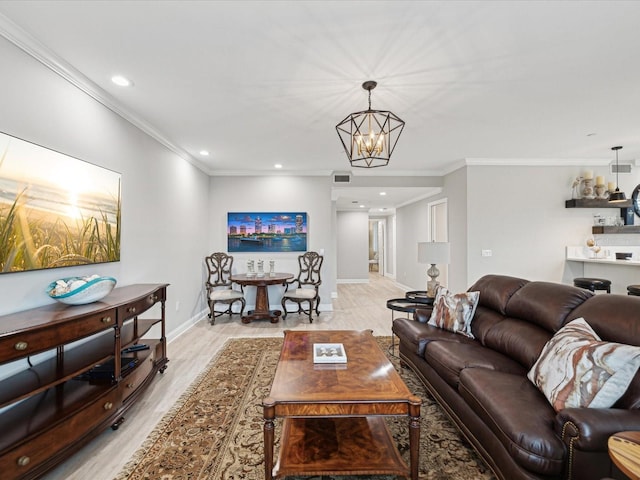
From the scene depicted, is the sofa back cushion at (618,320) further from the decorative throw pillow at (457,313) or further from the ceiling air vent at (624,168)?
Answer: the ceiling air vent at (624,168)

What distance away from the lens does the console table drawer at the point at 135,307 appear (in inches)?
88.4

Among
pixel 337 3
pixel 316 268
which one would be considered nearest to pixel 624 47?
pixel 337 3

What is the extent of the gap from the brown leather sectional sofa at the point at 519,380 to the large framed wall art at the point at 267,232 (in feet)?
10.0

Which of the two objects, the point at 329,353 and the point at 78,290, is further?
the point at 329,353

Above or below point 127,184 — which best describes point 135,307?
below

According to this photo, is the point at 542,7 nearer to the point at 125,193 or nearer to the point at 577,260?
the point at 125,193

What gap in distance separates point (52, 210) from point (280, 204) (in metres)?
3.74

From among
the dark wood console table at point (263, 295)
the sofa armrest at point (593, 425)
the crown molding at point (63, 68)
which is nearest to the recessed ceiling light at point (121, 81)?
the crown molding at point (63, 68)

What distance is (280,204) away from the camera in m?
5.72

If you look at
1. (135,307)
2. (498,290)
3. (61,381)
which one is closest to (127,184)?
(135,307)

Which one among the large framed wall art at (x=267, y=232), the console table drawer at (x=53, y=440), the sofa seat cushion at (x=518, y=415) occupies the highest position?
the large framed wall art at (x=267, y=232)

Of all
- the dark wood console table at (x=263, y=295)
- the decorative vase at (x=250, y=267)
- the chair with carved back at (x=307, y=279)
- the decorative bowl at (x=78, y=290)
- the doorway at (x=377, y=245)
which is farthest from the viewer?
the doorway at (x=377, y=245)

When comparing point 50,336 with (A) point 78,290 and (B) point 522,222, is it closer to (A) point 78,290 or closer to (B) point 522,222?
(A) point 78,290

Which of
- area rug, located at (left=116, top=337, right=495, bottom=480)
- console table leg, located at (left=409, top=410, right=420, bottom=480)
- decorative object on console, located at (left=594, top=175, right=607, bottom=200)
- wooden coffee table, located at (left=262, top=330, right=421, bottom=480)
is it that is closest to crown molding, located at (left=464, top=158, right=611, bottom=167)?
decorative object on console, located at (left=594, top=175, right=607, bottom=200)
